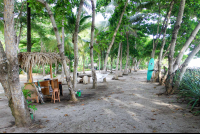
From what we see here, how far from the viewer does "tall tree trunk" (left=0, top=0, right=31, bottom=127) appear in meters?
3.07

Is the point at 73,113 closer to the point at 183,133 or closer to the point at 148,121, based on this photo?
the point at 148,121

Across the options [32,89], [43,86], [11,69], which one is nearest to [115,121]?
[11,69]

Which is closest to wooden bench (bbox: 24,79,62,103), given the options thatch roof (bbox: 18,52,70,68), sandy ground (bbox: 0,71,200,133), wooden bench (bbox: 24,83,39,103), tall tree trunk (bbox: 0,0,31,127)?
wooden bench (bbox: 24,83,39,103)

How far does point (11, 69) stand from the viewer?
3102 millimetres

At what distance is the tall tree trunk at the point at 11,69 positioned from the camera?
3072mm

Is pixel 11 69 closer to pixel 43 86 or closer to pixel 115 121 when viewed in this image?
pixel 115 121

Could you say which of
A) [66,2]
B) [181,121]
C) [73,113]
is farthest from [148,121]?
[66,2]

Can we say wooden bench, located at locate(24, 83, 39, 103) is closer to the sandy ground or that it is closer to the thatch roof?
the thatch roof

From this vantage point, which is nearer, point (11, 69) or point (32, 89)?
point (11, 69)

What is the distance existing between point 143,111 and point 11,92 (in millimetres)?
3844

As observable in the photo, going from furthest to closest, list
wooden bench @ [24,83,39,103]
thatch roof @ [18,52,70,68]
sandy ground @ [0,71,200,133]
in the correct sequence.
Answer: thatch roof @ [18,52,70,68] → wooden bench @ [24,83,39,103] → sandy ground @ [0,71,200,133]

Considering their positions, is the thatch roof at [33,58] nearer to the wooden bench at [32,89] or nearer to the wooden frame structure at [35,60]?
the wooden frame structure at [35,60]

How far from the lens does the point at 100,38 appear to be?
10133 millimetres

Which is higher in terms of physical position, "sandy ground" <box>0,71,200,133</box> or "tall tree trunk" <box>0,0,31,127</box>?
"tall tree trunk" <box>0,0,31,127</box>
